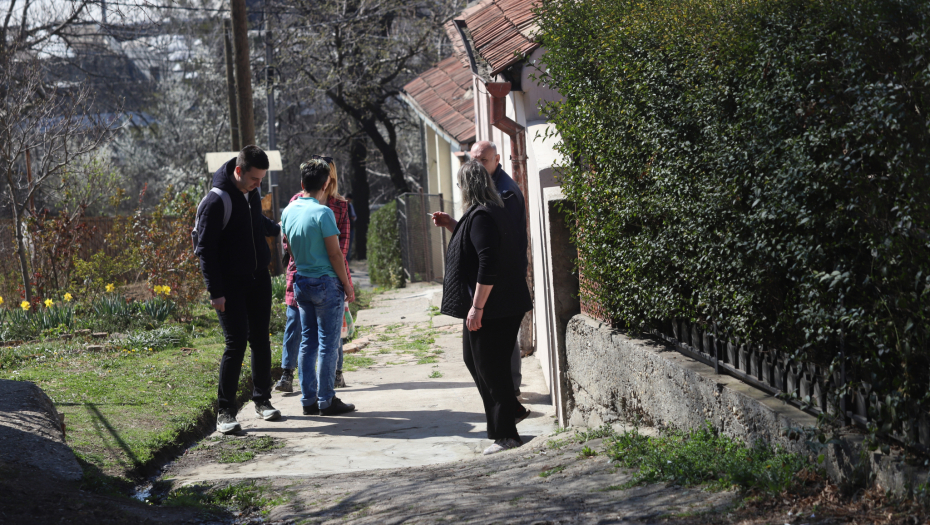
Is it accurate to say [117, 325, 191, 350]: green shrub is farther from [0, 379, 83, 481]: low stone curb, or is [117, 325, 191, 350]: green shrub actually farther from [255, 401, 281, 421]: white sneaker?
[0, 379, 83, 481]: low stone curb

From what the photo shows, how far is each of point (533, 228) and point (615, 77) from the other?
2652 millimetres

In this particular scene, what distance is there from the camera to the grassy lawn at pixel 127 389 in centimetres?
489

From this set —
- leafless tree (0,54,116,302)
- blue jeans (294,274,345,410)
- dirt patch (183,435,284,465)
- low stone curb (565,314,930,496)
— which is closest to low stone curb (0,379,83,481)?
dirt patch (183,435,284,465)

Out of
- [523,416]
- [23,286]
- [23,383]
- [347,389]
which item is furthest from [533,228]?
[23,286]

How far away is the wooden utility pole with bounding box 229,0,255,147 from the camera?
12.7 metres

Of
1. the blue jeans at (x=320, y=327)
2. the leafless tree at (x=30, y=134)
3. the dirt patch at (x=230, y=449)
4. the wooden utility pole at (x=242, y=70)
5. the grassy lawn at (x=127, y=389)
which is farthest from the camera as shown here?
the wooden utility pole at (x=242, y=70)

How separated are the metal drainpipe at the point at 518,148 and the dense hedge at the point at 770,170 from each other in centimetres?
273

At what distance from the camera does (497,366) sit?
4980 mm

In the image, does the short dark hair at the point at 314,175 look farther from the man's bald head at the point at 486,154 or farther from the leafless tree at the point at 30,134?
the leafless tree at the point at 30,134

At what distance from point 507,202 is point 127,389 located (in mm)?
3478

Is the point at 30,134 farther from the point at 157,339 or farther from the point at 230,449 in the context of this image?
the point at 230,449

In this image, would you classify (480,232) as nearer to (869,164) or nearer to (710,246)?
(710,246)

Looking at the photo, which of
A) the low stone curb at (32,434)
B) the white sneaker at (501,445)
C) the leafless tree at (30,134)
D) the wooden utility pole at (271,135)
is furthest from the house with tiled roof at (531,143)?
the leafless tree at (30,134)

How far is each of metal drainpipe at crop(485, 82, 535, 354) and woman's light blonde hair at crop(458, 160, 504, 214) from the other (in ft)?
8.23
